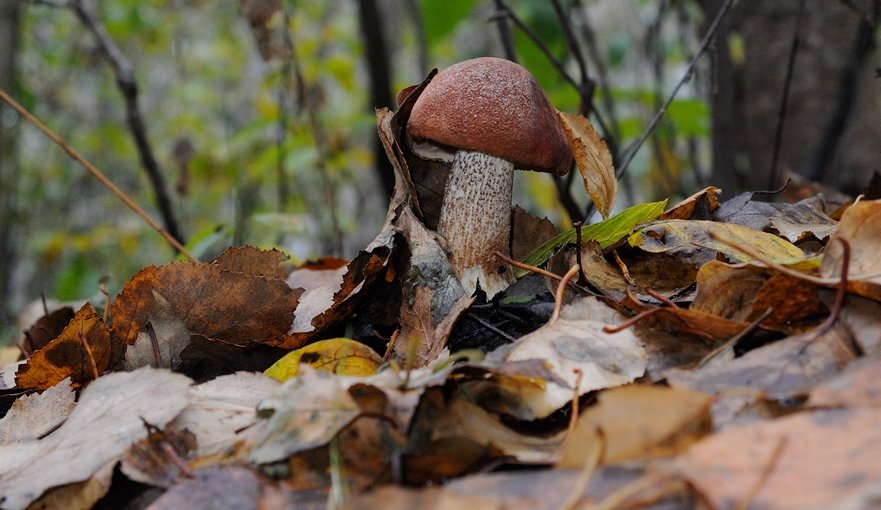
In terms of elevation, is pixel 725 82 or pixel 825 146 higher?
pixel 725 82

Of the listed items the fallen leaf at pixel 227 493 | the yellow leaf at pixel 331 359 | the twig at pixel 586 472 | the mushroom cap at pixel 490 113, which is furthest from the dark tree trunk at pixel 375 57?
the twig at pixel 586 472

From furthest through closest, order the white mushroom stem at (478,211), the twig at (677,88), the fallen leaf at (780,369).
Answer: the twig at (677,88) < the white mushroom stem at (478,211) < the fallen leaf at (780,369)

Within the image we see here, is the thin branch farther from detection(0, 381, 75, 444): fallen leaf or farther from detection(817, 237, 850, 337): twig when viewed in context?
detection(817, 237, 850, 337): twig

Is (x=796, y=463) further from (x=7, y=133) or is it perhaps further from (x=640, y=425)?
(x=7, y=133)

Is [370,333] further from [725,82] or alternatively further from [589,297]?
[725,82]

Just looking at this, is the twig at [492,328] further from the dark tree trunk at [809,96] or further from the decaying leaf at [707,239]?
the dark tree trunk at [809,96]

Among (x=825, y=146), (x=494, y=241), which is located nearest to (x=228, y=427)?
(x=494, y=241)

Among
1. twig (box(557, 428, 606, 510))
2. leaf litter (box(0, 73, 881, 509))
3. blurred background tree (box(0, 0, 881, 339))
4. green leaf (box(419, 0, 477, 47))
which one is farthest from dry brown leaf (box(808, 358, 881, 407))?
green leaf (box(419, 0, 477, 47))
